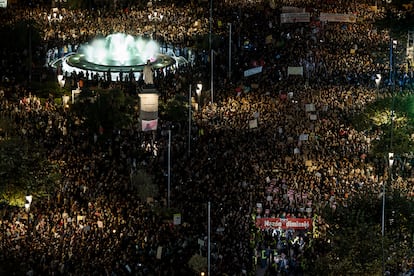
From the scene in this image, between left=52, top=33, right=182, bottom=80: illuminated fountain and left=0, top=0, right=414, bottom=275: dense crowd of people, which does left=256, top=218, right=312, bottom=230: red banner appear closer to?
Result: left=0, top=0, right=414, bottom=275: dense crowd of people

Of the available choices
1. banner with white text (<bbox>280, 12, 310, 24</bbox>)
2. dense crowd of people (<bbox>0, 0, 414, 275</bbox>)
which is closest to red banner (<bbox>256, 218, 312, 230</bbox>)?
dense crowd of people (<bbox>0, 0, 414, 275</bbox>)

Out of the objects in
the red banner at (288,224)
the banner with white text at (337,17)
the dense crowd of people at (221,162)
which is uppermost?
the banner with white text at (337,17)

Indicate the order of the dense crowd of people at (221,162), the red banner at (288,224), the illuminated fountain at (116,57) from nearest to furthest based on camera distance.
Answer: the dense crowd of people at (221,162)
the red banner at (288,224)
the illuminated fountain at (116,57)

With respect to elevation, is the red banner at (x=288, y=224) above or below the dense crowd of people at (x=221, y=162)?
below

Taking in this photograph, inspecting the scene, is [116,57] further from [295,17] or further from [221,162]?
[221,162]

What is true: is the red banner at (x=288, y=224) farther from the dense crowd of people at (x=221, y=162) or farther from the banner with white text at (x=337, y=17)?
the banner with white text at (x=337, y=17)

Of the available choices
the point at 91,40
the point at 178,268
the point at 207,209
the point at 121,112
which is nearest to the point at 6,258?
the point at 178,268

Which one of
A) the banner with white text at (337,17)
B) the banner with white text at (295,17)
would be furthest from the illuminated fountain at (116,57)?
the banner with white text at (337,17)

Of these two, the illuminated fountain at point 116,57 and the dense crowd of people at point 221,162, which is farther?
the illuminated fountain at point 116,57
